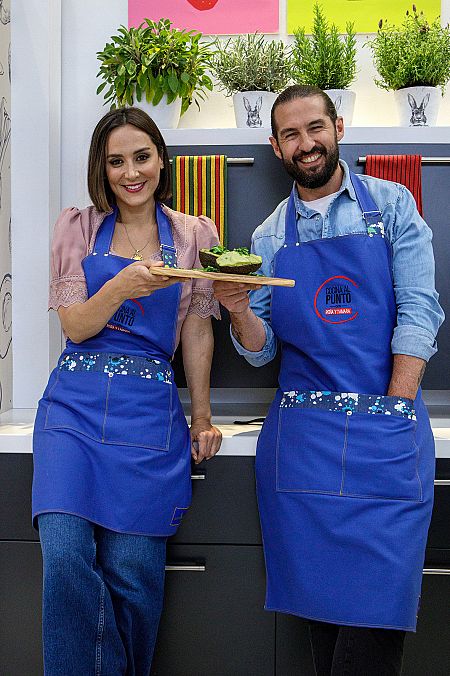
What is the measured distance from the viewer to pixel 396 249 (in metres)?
1.89

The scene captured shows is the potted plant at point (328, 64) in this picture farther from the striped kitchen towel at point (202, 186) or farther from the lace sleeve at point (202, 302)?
the lace sleeve at point (202, 302)

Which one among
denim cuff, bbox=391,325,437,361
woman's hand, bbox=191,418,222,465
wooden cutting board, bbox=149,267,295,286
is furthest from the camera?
woman's hand, bbox=191,418,222,465

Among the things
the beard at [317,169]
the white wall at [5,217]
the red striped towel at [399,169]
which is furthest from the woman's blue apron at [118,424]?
the red striped towel at [399,169]

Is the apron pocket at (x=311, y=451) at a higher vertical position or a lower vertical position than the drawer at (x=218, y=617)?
higher

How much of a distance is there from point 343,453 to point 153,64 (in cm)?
125

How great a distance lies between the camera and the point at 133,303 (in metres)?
1.96

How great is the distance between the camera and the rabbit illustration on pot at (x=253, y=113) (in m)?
2.39

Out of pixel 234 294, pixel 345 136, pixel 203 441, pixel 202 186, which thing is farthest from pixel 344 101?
pixel 203 441

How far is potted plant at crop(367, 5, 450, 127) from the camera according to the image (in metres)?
2.32

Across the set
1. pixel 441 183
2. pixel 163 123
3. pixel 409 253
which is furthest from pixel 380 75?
pixel 409 253

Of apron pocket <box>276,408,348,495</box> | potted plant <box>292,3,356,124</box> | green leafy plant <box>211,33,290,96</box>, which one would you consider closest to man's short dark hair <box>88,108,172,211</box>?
green leafy plant <box>211,33,290,96</box>

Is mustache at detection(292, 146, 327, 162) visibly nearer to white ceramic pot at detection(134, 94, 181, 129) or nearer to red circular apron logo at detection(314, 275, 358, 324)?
red circular apron logo at detection(314, 275, 358, 324)

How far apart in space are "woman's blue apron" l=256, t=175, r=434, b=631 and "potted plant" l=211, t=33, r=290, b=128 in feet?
1.85

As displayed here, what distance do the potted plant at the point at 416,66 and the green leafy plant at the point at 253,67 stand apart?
287mm
